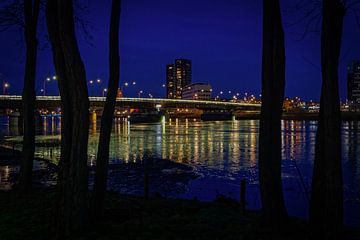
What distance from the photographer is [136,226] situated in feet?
32.5

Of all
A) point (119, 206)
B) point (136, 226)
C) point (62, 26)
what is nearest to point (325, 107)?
point (136, 226)

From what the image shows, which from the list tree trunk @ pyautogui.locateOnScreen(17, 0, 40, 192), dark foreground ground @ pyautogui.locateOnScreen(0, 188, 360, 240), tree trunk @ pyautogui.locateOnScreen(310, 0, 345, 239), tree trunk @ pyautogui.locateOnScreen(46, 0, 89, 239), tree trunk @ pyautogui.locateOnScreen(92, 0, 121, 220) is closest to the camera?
tree trunk @ pyautogui.locateOnScreen(310, 0, 345, 239)

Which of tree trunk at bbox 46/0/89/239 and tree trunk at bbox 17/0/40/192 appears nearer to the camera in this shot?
tree trunk at bbox 46/0/89/239

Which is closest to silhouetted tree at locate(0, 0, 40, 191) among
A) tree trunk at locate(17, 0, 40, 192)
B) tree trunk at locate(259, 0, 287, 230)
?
tree trunk at locate(17, 0, 40, 192)

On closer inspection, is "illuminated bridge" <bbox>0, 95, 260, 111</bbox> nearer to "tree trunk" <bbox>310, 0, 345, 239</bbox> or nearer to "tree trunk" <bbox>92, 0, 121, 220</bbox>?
"tree trunk" <bbox>92, 0, 121, 220</bbox>

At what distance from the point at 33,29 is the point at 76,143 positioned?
6.68 m

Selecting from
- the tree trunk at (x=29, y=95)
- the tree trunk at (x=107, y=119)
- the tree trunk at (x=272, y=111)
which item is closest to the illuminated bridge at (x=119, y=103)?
the tree trunk at (x=29, y=95)

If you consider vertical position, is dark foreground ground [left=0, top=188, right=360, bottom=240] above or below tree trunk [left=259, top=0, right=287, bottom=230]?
below

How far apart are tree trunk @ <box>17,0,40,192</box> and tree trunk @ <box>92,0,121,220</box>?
4764 mm

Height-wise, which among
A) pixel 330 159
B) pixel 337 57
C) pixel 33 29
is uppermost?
pixel 33 29

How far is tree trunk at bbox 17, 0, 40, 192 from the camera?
13797 mm

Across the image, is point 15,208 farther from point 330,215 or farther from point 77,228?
point 330,215

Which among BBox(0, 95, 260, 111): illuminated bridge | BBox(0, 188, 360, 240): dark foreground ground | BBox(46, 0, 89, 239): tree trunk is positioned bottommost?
BBox(0, 188, 360, 240): dark foreground ground

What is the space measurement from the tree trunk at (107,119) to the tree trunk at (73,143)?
1.01m
